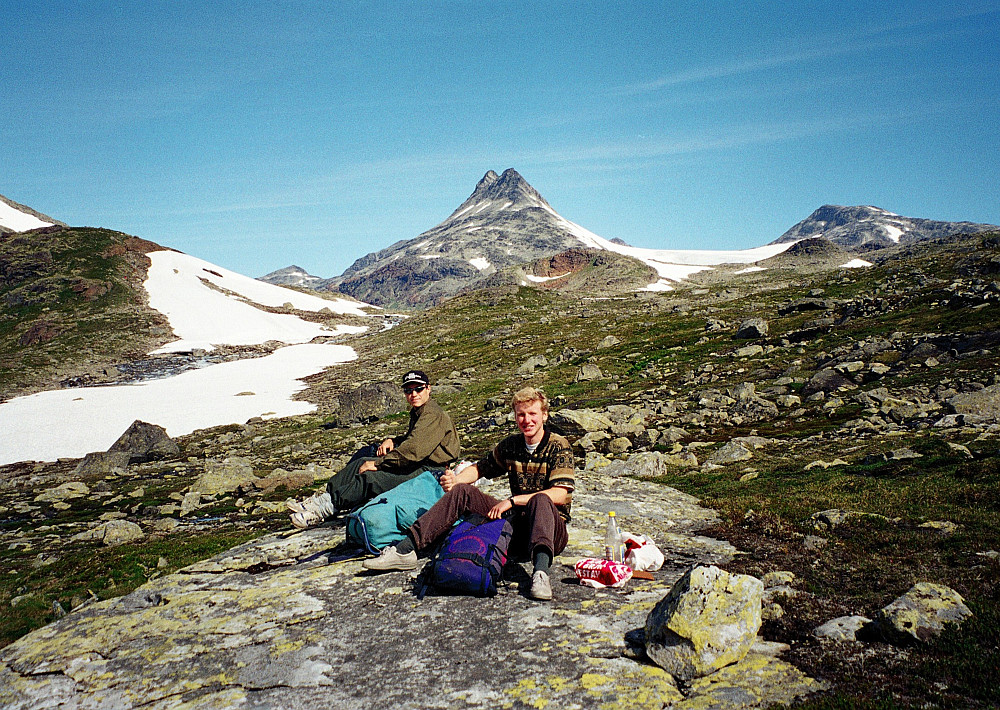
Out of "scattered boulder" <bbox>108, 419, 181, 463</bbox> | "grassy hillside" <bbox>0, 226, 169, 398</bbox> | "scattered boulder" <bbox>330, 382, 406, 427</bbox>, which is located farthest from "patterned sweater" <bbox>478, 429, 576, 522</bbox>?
"grassy hillside" <bbox>0, 226, 169, 398</bbox>

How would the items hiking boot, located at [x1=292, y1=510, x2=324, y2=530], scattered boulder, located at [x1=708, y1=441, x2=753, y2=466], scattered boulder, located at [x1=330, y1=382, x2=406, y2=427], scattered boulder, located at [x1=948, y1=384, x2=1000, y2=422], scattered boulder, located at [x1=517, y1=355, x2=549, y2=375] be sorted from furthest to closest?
scattered boulder, located at [x1=517, y1=355, x2=549, y2=375]
scattered boulder, located at [x1=330, y1=382, x2=406, y2=427]
scattered boulder, located at [x1=708, y1=441, x2=753, y2=466]
scattered boulder, located at [x1=948, y1=384, x2=1000, y2=422]
hiking boot, located at [x1=292, y1=510, x2=324, y2=530]

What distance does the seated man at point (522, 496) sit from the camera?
9.26 meters

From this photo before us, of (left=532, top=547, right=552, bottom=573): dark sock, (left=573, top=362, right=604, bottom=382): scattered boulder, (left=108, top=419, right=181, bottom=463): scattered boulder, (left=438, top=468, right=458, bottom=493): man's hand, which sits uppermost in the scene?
(left=438, top=468, right=458, bottom=493): man's hand

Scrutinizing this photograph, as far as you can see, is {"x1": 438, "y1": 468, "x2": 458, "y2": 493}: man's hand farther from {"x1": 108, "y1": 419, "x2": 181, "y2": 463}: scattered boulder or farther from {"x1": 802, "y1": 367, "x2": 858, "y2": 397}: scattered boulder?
{"x1": 108, "y1": 419, "x2": 181, "y2": 463}: scattered boulder

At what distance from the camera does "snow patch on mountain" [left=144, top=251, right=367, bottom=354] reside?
91562mm

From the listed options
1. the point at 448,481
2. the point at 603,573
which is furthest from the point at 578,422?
the point at 603,573

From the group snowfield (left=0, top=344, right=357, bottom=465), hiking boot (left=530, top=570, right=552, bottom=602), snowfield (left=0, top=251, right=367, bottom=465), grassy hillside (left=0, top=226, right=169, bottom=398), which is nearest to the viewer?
hiking boot (left=530, top=570, right=552, bottom=602)

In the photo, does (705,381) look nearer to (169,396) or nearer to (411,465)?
(411,465)

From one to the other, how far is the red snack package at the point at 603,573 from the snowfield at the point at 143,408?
36258 millimetres

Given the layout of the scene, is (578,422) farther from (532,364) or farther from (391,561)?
(532,364)

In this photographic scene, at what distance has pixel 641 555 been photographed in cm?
898

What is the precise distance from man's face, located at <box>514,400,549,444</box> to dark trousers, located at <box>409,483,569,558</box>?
1.13 metres

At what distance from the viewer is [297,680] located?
650cm

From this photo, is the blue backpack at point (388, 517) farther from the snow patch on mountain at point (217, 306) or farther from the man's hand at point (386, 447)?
the snow patch on mountain at point (217, 306)
